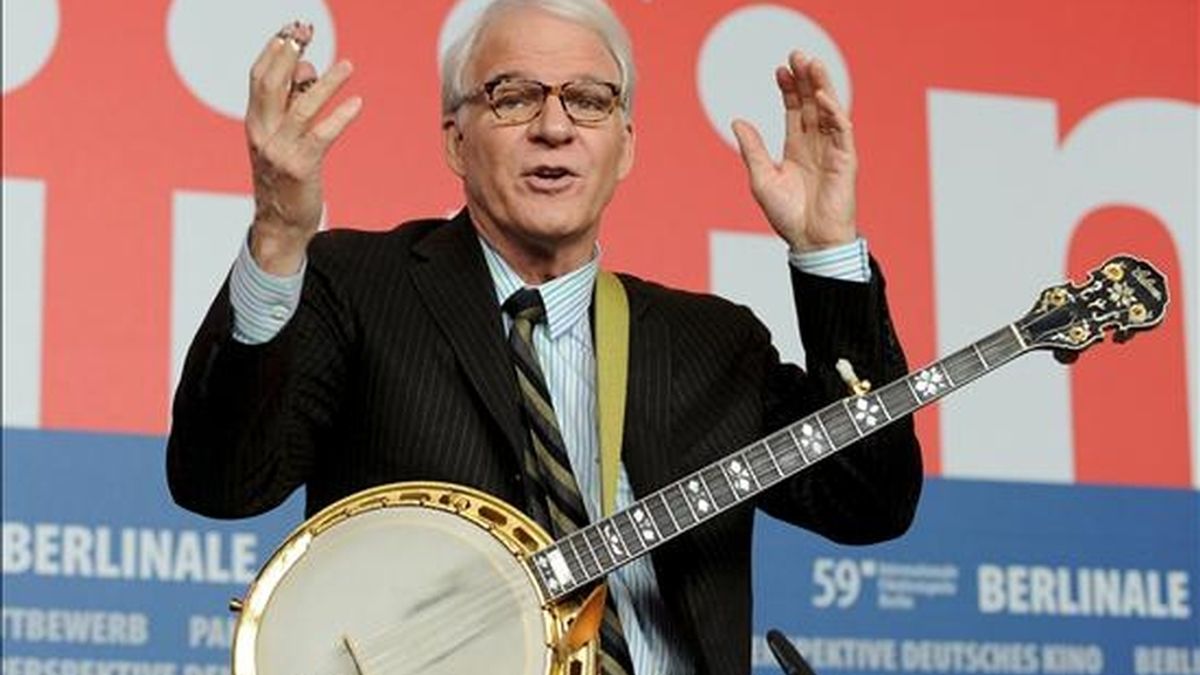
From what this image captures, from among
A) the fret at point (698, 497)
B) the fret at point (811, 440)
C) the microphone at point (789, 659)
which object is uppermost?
the fret at point (811, 440)

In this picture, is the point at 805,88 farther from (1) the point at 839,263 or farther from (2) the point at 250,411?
(2) the point at 250,411

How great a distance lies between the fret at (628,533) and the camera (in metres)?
3.22

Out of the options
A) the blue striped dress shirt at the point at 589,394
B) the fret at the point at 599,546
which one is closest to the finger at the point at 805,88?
the blue striped dress shirt at the point at 589,394

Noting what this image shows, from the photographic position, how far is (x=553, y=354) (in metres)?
3.44

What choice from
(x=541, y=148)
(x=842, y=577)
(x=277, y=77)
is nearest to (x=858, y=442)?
(x=541, y=148)

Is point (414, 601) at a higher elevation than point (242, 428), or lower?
lower

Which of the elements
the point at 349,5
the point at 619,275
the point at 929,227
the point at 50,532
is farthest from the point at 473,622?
the point at 929,227

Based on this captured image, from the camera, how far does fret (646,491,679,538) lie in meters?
3.26

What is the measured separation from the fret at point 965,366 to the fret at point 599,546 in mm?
496

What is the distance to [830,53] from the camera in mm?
5785

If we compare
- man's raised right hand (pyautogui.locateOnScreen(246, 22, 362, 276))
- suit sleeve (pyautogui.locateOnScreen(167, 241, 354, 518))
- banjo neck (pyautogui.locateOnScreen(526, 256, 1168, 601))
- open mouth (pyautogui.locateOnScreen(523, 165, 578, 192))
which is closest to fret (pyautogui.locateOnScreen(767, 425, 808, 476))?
banjo neck (pyautogui.locateOnScreen(526, 256, 1168, 601))

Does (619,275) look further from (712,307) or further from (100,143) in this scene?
(100,143)

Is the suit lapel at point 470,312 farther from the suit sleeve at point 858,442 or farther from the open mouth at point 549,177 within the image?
the suit sleeve at point 858,442

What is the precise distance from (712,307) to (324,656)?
786mm
